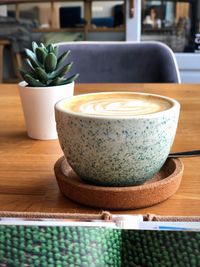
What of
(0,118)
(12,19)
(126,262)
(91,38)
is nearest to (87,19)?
(91,38)

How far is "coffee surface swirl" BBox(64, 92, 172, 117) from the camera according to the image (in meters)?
0.49

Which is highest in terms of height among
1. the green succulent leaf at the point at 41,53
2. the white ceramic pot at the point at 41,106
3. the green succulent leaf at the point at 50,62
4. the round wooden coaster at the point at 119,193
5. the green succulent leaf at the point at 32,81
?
the green succulent leaf at the point at 41,53

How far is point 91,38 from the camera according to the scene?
11.2 feet

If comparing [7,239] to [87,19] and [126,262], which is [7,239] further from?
[87,19]

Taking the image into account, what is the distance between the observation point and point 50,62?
71cm

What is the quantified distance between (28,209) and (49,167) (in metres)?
0.14

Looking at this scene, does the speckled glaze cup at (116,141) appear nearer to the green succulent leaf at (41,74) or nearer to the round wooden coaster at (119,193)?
the round wooden coaster at (119,193)

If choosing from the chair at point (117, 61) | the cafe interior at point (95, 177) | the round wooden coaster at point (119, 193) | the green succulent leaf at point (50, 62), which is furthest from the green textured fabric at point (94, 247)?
the chair at point (117, 61)

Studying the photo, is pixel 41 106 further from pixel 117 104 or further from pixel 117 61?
pixel 117 61

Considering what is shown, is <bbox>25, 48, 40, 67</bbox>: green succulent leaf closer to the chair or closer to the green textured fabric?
the green textured fabric

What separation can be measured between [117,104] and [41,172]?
173 mm

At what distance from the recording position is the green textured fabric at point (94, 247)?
0.32 meters

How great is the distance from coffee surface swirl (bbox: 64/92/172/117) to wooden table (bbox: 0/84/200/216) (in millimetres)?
114

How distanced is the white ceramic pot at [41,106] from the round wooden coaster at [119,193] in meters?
0.25
